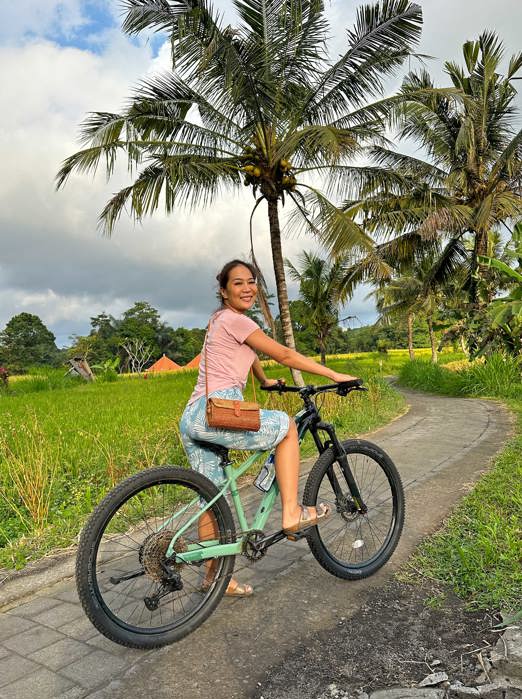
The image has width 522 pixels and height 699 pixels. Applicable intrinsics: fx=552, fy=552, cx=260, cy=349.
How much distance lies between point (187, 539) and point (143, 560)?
0.70ft

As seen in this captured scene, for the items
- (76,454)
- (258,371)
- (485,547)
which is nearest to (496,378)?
(76,454)

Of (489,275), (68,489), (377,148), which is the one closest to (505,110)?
(377,148)

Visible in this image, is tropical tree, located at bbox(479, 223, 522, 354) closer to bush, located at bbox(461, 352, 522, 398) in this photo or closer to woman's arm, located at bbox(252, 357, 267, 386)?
bush, located at bbox(461, 352, 522, 398)

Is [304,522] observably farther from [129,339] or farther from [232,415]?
[129,339]

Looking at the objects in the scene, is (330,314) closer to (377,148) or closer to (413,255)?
(413,255)

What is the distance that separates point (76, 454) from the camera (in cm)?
624

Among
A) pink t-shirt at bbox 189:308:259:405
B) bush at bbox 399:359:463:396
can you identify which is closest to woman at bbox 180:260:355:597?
pink t-shirt at bbox 189:308:259:405

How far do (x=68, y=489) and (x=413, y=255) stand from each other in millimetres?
14946

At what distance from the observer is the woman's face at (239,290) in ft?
9.21

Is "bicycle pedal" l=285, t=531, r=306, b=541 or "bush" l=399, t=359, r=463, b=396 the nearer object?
"bicycle pedal" l=285, t=531, r=306, b=541

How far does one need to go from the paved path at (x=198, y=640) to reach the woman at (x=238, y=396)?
34cm

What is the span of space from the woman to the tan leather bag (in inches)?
3.1

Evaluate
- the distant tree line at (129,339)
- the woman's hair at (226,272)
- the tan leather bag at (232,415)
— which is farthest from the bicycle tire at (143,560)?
→ the distant tree line at (129,339)

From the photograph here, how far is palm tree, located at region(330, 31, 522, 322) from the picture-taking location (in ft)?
49.2
